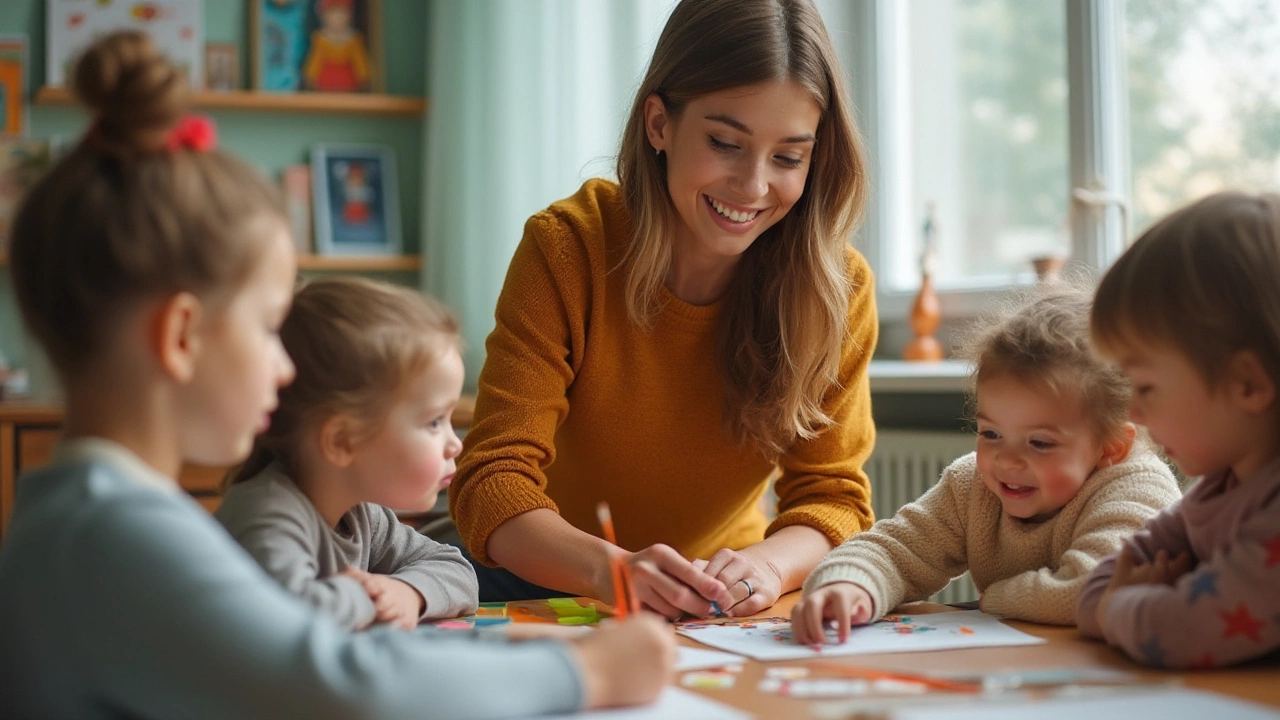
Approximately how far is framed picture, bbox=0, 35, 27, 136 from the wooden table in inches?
124

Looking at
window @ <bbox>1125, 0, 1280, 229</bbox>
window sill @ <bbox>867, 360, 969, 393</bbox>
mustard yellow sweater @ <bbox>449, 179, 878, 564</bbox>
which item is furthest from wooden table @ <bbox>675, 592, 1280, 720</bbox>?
window @ <bbox>1125, 0, 1280, 229</bbox>

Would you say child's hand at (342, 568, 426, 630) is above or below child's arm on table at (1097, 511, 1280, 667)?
below

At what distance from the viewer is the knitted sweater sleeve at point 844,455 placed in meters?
1.63

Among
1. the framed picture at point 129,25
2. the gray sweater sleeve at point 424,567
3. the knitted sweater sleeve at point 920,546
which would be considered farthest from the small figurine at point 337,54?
the knitted sweater sleeve at point 920,546

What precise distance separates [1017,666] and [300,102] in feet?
10.1

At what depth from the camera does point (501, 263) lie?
349 centimetres

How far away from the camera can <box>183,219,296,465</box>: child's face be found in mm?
848

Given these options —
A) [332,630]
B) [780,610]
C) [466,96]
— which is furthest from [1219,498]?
[466,96]

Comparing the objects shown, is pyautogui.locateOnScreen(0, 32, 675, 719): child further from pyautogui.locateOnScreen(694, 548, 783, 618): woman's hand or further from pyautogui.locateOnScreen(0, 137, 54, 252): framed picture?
pyautogui.locateOnScreen(0, 137, 54, 252): framed picture

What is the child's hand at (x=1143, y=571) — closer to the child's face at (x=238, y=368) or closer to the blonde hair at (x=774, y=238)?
the blonde hair at (x=774, y=238)

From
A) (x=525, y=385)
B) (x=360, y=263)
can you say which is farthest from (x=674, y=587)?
(x=360, y=263)

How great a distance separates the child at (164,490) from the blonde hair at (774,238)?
0.77 metres

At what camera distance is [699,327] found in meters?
1.70

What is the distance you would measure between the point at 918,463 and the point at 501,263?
1.37 m
